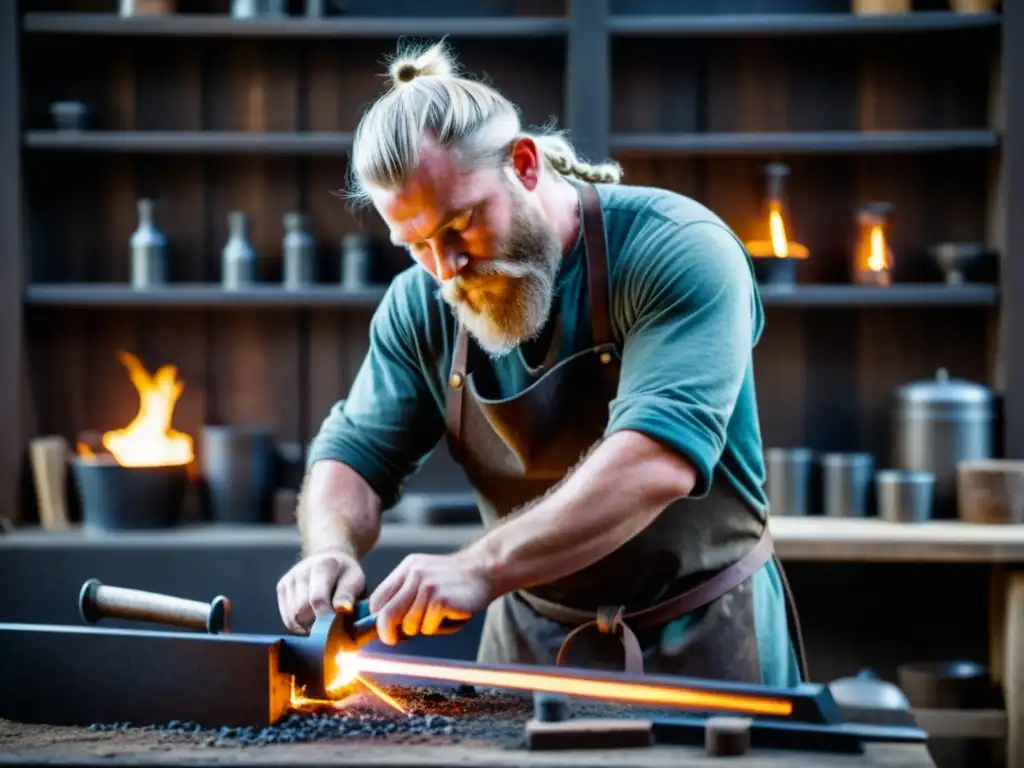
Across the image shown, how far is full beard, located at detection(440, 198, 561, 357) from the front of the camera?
2.08 m

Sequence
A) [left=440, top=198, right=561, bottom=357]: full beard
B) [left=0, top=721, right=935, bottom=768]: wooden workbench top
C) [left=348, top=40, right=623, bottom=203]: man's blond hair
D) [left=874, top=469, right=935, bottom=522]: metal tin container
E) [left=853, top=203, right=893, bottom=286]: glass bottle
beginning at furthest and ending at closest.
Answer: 1. [left=853, top=203, right=893, bottom=286]: glass bottle
2. [left=874, top=469, right=935, bottom=522]: metal tin container
3. [left=440, top=198, right=561, bottom=357]: full beard
4. [left=348, top=40, right=623, bottom=203]: man's blond hair
5. [left=0, top=721, right=935, bottom=768]: wooden workbench top

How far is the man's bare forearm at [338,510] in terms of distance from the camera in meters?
2.18

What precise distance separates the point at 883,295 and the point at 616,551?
215 cm

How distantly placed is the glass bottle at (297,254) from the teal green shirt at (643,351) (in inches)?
70.4

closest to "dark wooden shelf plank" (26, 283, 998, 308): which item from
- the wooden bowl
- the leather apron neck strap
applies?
the wooden bowl

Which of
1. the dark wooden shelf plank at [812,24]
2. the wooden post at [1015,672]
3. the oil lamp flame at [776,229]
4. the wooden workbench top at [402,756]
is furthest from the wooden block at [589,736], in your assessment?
the dark wooden shelf plank at [812,24]

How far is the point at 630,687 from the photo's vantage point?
1.69 meters

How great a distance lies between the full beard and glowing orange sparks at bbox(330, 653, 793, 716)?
0.60 m

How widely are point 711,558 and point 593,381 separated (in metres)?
0.37

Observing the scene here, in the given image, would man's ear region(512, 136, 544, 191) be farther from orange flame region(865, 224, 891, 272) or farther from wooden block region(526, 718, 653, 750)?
orange flame region(865, 224, 891, 272)

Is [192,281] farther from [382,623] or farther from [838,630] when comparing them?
[382,623]

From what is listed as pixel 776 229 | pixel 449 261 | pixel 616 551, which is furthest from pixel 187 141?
pixel 616 551

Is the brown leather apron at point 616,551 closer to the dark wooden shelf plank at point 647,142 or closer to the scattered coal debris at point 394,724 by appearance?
the scattered coal debris at point 394,724

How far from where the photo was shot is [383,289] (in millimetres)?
4059
